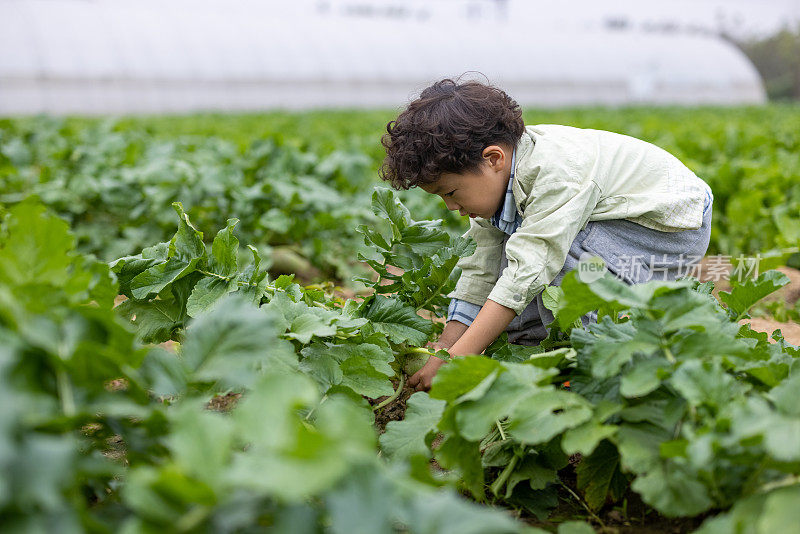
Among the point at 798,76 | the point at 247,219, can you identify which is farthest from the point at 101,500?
the point at 798,76

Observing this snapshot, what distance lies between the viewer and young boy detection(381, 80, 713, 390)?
2.34 m

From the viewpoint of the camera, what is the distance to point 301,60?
82.6ft

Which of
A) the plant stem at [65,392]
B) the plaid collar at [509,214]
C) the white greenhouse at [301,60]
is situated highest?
the plant stem at [65,392]

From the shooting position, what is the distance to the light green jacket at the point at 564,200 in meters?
2.33

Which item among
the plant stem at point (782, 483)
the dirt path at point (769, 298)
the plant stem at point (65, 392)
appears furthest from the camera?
the dirt path at point (769, 298)

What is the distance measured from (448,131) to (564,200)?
421mm

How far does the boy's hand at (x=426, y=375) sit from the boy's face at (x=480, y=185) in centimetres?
53

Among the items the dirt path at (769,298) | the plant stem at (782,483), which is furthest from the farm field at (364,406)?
the dirt path at (769,298)

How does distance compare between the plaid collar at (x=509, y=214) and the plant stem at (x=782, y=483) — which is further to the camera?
the plaid collar at (x=509, y=214)

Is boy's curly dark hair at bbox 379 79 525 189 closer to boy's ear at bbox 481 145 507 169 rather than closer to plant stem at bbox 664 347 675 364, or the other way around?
boy's ear at bbox 481 145 507 169

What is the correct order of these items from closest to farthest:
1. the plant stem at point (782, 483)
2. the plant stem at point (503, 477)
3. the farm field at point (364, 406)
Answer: the farm field at point (364, 406), the plant stem at point (782, 483), the plant stem at point (503, 477)

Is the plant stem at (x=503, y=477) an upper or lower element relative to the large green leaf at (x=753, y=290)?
lower

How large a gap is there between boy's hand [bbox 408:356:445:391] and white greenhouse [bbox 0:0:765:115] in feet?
65.1

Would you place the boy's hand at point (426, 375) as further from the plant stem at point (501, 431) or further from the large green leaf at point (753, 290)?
the large green leaf at point (753, 290)
